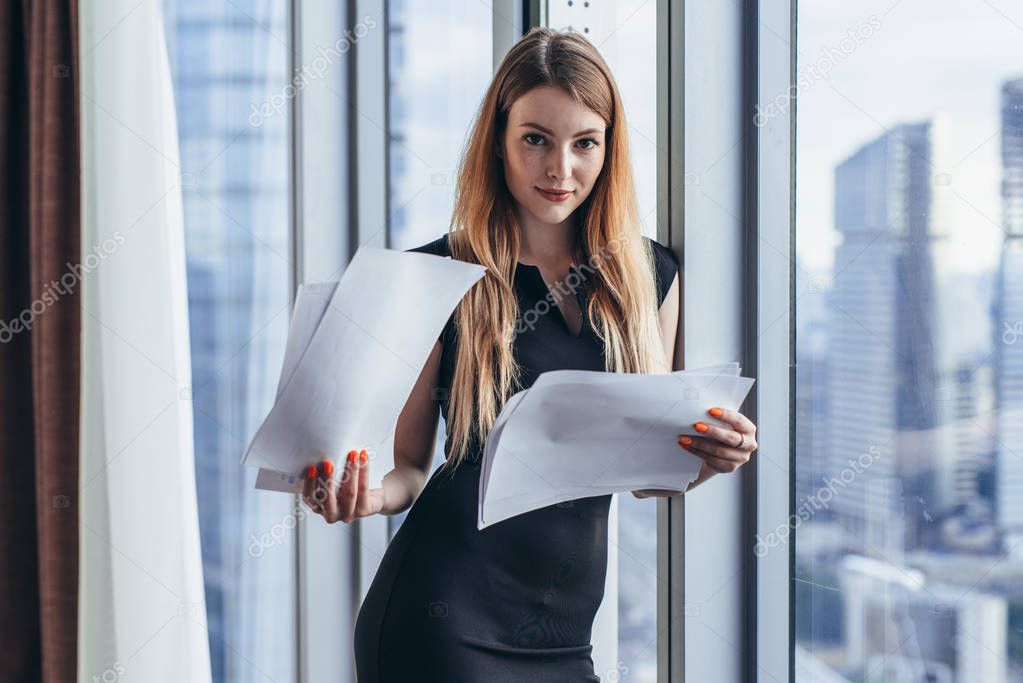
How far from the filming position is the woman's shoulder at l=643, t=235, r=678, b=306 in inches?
47.7

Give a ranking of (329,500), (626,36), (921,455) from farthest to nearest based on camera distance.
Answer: (626,36) → (329,500) → (921,455)

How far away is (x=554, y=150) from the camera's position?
112 centimetres

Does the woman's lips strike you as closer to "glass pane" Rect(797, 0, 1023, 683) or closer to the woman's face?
the woman's face

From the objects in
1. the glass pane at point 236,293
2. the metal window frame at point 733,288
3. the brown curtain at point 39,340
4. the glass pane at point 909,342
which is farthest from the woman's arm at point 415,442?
the brown curtain at point 39,340

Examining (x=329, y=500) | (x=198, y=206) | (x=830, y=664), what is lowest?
(x=830, y=664)

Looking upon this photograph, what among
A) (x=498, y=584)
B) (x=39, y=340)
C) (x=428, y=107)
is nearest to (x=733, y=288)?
(x=498, y=584)

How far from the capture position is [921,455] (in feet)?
3.02

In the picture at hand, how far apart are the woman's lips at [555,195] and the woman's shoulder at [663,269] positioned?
0.50 feet

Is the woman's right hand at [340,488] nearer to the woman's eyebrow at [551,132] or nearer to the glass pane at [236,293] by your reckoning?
the woman's eyebrow at [551,132]

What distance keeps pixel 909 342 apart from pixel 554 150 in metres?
0.48

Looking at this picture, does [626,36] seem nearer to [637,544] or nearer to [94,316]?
[637,544]

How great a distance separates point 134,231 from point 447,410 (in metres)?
1.04

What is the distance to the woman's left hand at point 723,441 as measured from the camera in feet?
3.00

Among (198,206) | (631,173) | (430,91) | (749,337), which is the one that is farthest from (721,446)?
(198,206)
